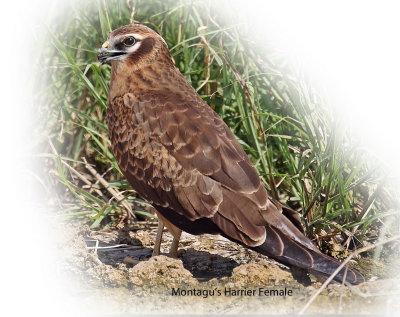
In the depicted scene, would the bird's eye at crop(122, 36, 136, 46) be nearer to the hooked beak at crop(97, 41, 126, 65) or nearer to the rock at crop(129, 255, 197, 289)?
the hooked beak at crop(97, 41, 126, 65)

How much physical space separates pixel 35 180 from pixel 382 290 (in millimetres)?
3075

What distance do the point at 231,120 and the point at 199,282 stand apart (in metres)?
1.66

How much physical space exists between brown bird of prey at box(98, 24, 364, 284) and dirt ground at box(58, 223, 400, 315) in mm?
179

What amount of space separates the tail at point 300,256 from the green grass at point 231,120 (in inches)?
22.5

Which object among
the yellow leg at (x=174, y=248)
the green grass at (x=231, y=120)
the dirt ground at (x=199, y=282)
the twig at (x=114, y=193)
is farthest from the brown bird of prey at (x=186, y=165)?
the twig at (x=114, y=193)

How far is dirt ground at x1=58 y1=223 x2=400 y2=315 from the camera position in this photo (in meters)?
4.04

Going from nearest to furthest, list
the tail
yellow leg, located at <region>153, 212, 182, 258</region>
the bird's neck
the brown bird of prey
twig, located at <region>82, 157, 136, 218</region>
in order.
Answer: the tail → the brown bird of prey → yellow leg, located at <region>153, 212, 182, 258</region> → the bird's neck → twig, located at <region>82, 157, 136, 218</region>

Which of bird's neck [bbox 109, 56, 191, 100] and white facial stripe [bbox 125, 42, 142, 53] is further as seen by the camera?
white facial stripe [bbox 125, 42, 142, 53]

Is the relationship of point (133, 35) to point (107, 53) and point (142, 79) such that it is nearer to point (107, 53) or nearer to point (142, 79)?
point (107, 53)

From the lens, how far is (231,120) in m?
5.74

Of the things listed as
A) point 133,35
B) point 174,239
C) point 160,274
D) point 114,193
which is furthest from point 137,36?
point 160,274

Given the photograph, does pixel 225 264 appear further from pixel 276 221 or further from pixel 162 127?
pixel 162 127

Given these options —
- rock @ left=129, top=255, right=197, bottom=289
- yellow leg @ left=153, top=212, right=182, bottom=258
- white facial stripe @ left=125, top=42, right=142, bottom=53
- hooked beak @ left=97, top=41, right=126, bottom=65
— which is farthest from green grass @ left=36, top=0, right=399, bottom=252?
rock @ left=129, top=255, right=197, bottom=289

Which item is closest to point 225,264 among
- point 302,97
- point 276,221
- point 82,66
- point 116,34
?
point 276,221
